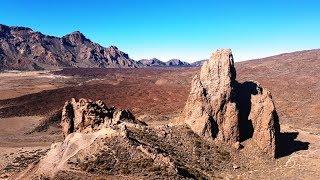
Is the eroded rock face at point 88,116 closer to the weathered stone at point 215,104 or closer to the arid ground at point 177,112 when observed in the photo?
the weathered stone at point 215,104

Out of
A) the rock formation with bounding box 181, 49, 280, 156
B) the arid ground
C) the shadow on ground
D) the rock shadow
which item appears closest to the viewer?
the arid ground

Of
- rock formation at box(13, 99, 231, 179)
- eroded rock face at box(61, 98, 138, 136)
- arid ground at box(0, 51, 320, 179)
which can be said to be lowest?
arid ground at box(0, 51, 320, 179)

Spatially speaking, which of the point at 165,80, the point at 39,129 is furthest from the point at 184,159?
the point at 165,80

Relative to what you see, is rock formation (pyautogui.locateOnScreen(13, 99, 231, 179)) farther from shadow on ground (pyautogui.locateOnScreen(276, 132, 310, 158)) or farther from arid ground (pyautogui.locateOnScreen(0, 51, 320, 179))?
shadow on ground (pyautogui.locateOnScreen(276, 132, 310, 158))

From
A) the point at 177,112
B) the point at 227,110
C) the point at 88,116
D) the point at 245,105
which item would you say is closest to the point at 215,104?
the point at 227,110

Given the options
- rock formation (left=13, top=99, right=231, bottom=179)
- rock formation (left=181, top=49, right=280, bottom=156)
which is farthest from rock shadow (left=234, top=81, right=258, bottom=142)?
rock formation (left=13, top=99, right=231, bottom=179)

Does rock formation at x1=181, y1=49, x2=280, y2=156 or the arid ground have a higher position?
rock formation at x1=181, y1=49, x2=280, y2=156

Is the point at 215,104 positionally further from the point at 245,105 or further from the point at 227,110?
the point at 245,105
